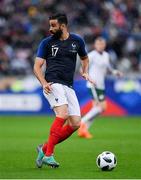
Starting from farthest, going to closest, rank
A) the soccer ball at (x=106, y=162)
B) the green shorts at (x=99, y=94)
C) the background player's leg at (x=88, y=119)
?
the green shorts at (x=99, y=94), the background player's leg at (x=88, y=119), the soccer ball at (x=106, y=162)

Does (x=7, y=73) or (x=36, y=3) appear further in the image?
(x=36, y=3)

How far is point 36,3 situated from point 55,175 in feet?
73.1

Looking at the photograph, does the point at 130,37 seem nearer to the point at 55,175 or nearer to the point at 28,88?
the point at 28,88

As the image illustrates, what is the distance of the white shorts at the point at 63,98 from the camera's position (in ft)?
36.4

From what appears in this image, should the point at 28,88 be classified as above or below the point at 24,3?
below

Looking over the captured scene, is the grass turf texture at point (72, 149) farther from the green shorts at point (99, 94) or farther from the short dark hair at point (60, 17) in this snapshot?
the short dark hair at point (60, 17)

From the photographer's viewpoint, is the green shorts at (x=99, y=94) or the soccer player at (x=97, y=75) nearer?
the soccer player at (x=97, y=75)

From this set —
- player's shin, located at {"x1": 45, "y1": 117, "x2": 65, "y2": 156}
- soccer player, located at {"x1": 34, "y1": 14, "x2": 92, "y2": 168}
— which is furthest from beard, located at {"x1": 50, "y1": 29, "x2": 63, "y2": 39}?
player's shin, located at {"x1": 45, "y1": 117, "x2": 65, "y2": 156}

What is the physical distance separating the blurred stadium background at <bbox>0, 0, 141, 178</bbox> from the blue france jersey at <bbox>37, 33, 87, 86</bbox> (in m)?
11.6

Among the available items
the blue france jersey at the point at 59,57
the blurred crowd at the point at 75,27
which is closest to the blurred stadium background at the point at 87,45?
the blurred crowd at the point at 75,27

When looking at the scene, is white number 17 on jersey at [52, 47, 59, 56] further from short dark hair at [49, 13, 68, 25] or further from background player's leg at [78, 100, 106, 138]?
background player's leg at [78, 100, 106, 138]

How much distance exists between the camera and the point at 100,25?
30812 millimetres

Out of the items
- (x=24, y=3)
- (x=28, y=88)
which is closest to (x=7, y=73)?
(x=28, y=88)

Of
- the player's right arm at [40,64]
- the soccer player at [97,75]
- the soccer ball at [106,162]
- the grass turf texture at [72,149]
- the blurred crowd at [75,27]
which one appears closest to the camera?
the grass turf texture at [72,149]
